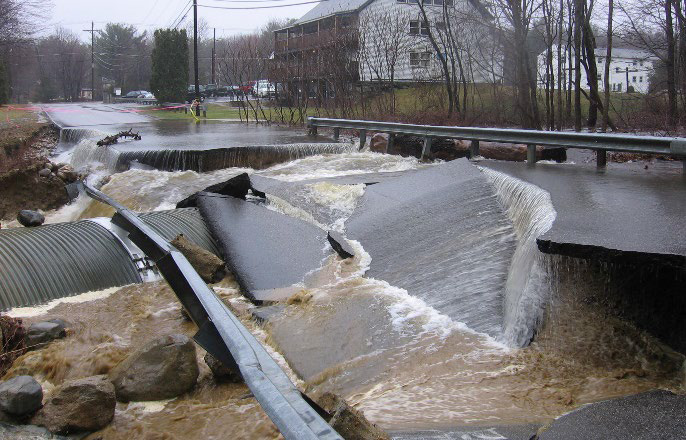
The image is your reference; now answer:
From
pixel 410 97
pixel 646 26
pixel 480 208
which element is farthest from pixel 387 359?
pixel 410 97

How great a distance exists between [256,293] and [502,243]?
9.03ft

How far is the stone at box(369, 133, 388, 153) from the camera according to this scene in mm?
16841

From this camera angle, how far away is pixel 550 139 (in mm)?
11727

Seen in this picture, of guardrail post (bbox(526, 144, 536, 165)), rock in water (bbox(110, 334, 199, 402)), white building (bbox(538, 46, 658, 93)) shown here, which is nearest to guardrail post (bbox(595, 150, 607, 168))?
guardrail post (bbox(526, 144, 536, 165))

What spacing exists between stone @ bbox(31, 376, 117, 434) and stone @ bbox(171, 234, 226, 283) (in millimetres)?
3545

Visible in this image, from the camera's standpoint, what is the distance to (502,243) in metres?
7.56

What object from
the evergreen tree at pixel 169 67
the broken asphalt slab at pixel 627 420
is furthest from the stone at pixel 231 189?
the evergreen tree at pixel 169 67

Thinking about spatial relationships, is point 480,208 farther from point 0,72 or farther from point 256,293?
point 0,72

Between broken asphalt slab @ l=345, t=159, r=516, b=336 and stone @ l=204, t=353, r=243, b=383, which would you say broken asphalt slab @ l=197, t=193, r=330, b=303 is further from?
stone @ l=204, t=353, r=243, b=383

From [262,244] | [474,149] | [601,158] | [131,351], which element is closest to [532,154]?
[601,158]

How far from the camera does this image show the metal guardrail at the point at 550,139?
32.8ft

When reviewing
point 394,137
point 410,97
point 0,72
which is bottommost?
point 394,137

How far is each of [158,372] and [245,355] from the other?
6.50ft

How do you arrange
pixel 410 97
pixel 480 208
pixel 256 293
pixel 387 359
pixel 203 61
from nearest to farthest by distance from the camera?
1. pixel 387 359
2. pixel 256 293
3. pixel 480 208
4. pixel 410 97
5. pixel 203 61
